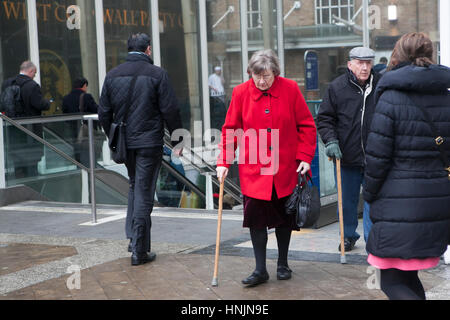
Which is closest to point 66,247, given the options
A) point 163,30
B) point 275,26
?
point 163,30

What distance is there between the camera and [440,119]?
13.0 ft

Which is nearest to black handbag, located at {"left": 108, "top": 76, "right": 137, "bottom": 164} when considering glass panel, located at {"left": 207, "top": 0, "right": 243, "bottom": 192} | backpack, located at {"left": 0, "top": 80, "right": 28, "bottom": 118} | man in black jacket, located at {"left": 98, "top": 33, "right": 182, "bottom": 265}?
man in black jacket, located at {"left": 98, "top": 33, "right": 182, "bottom": 265}

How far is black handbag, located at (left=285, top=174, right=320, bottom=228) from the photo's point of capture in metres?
5.27

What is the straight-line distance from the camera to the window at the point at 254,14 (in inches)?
767

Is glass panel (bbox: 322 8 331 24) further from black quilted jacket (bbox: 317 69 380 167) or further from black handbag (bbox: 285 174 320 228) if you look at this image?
black handbag (bbox: 285 174 320 228)

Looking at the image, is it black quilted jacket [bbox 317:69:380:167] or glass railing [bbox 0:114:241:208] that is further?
glass railing [bbox 0:114:241:208]

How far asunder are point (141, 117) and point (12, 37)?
797 cm

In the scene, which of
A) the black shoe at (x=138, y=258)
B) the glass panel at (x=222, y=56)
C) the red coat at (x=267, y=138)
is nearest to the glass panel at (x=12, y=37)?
the glass panel at (x=222, y=56)

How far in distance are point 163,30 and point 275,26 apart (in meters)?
4.66

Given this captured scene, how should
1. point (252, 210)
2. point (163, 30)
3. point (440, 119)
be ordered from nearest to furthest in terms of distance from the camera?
point (440, 119) → point (252, 210) → point (163, 30)

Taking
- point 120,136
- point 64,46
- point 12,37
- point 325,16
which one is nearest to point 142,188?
point 120,136

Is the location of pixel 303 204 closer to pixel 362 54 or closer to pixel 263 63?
pixel 263 63

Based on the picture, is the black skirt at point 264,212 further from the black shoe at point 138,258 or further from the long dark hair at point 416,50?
the long dark hair at point 416,50
